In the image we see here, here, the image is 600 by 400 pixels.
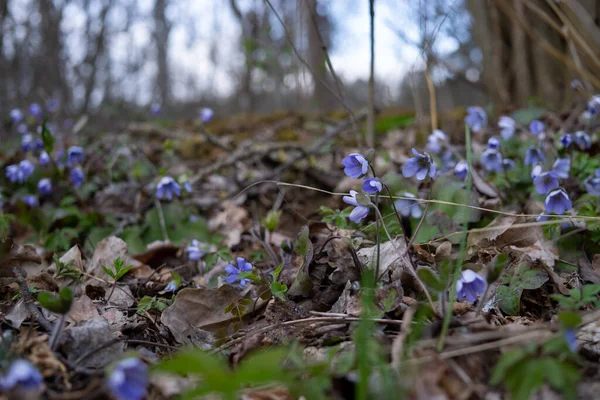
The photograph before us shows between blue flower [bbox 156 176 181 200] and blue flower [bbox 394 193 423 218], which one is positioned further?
blue flower [bbox 156 176 181 200]

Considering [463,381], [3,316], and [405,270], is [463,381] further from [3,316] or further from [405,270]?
[3,316]

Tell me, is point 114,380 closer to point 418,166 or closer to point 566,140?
point 418,166

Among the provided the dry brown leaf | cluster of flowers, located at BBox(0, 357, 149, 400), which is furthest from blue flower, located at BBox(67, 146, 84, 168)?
cluster of flowers, located at BBox(0, 357, 149, 400)

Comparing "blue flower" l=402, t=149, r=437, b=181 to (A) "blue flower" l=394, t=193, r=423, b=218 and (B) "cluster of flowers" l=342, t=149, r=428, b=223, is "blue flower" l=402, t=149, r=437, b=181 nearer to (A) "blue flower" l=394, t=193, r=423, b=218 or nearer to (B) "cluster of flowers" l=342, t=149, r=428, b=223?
(B) "cluster of flowers" l=342, t=149, r=428, b=223

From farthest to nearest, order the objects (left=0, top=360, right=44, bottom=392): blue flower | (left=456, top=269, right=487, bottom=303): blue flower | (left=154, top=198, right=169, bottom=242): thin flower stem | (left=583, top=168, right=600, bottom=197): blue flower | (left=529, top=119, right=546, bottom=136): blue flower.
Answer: (left=154, top=198, right=169, bottom=242): thin flower stem → (left=529, top=119, right=546, bottom=136): blue flower → (left=583, top=168, right=600, bottom=197): blue flower → (left=456, top=269, right=487, bottom=303): blue flower → (left=0, top=360, right=44, bottom=392): blue flower

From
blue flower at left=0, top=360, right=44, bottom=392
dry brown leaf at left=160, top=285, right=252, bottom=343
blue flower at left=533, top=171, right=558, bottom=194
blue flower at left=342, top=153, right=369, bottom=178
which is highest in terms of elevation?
blue flower at left=342, top=153, right=369, bottom=178

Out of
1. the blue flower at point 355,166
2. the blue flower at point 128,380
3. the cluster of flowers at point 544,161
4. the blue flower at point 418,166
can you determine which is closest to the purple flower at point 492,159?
the cluster of flowers at point 544,161

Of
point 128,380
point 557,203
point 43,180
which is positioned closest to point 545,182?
point 557,203

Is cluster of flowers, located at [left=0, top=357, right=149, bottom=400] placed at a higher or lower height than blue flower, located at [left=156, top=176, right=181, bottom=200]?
lower
